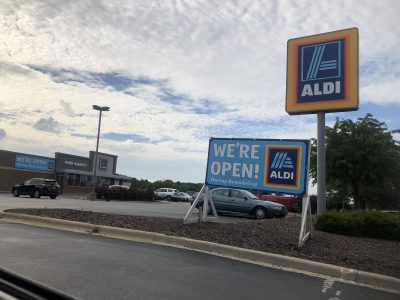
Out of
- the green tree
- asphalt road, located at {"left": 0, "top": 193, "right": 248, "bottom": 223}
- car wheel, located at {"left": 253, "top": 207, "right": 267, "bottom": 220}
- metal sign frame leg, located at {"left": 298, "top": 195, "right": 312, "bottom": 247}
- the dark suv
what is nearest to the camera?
metal sign frame leg, located at {"left": 298, "top": 195, "right": 312, "bottom": 247}

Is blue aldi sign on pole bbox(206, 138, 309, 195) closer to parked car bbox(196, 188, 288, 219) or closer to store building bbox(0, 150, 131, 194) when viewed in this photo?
parked car bbox(196, 188, 288, 219)

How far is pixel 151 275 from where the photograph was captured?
6.49 m

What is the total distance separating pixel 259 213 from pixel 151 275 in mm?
14209

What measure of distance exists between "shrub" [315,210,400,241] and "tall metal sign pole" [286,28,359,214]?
6.13 feet

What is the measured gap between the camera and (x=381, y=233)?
12227mm

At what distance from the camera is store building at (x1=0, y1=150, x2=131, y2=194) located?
162 feet

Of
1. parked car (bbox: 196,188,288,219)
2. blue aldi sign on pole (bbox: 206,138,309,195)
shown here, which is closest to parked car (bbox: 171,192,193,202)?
parked car (bbox: 196,188,288,219)

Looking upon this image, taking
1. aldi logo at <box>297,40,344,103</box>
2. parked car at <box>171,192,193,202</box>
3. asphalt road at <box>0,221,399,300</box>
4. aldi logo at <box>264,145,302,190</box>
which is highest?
aldi logo at <box>297,40,344,103</box>

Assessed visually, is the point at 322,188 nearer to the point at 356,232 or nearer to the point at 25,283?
the point at 356,232

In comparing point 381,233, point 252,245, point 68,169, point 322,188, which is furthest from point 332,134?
point 68,169

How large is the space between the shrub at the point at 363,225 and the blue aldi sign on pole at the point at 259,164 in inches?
99.8

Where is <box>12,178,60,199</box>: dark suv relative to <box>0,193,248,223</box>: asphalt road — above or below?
above

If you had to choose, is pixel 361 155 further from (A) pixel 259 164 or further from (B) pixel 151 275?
(B) pixel 151 275

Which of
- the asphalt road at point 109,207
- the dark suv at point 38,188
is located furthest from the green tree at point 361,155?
the dark suv at point 38,188
